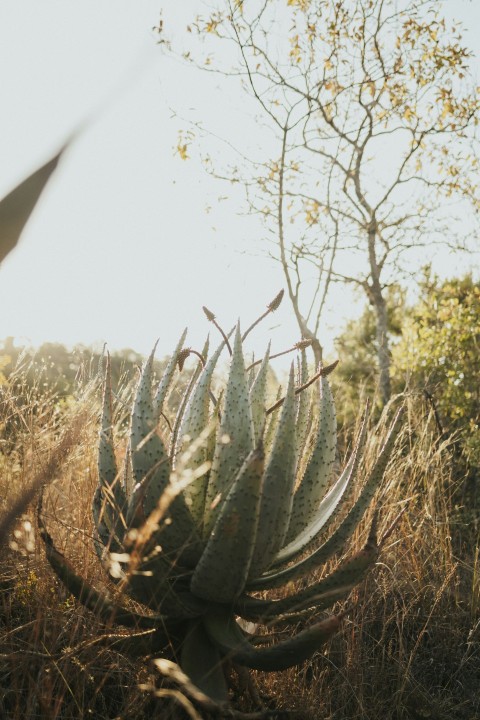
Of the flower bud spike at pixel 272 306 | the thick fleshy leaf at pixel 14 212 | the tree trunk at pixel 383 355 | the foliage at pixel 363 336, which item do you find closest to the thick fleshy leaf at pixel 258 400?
the flower bud spike at pixel 272 306

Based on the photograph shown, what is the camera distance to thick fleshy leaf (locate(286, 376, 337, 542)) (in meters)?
2.03

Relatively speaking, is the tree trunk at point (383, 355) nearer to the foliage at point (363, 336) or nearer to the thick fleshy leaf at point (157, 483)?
the foliage at point (363, 336)

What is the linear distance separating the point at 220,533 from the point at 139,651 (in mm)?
477

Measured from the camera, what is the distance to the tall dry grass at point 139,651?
71.5 inches

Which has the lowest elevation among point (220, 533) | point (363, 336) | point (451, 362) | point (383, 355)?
point (220, 533)

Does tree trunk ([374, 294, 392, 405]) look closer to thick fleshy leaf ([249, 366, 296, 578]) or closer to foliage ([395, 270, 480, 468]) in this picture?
foliage ([395, 270, 480, 468])

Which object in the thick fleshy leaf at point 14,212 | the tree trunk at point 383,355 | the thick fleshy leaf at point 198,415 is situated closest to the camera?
the thick fleshy leaf at point 14,212

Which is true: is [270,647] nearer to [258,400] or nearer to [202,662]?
[202,662]

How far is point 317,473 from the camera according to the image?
2.03m

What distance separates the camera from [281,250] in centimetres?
733

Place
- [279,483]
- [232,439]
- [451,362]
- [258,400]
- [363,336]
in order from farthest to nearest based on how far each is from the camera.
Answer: [363,336]
[451,362]
[258,400]
[232,439]
[279,483]

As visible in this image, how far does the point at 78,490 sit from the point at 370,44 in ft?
22.6

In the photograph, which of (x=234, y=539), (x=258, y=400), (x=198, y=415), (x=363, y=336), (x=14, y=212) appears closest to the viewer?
(x=14, y=212)

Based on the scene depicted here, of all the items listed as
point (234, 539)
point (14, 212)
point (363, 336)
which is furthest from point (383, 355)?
point (14, 212)
